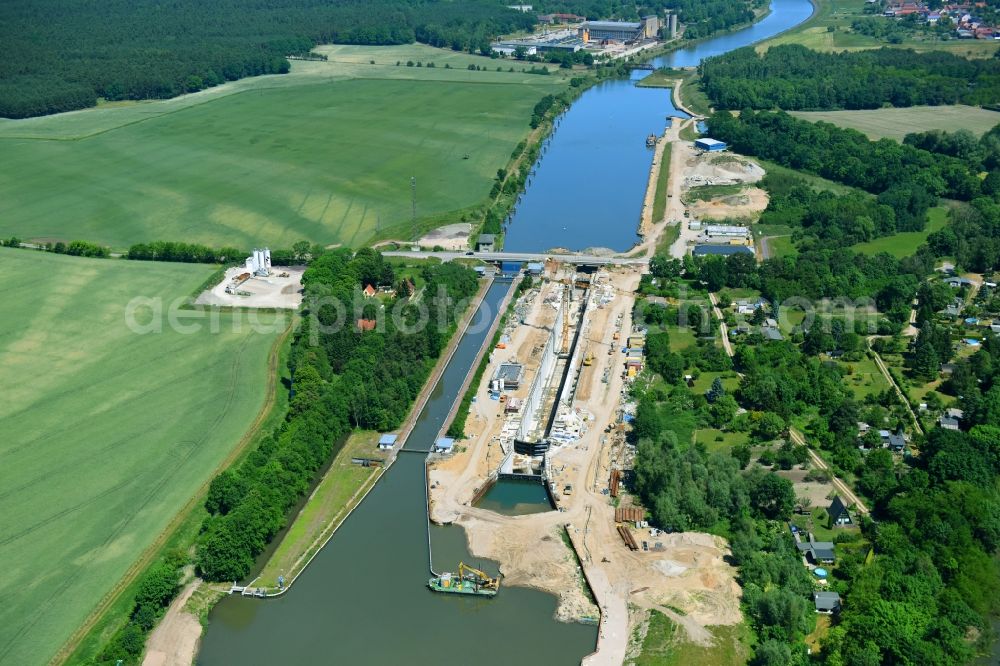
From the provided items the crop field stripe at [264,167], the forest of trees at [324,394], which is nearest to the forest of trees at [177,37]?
the crop field stripe at [264,167]

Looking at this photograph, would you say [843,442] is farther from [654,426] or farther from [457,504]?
[457,504]

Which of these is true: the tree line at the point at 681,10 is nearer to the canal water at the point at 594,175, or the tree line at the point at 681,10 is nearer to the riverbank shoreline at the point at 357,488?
the canal water at the point at 594,175

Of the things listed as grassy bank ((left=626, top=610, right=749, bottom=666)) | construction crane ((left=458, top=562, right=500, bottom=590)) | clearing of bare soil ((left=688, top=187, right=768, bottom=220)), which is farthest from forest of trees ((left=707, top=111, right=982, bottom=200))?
construction crane ((left=458, top=562, right=500, bottom=590))

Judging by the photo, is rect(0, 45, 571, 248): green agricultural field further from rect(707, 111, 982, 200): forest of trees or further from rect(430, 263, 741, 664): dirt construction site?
rect(430, 263, 741, 664): dirt construction site

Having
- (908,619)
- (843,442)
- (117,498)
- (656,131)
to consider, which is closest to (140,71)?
(656,131)

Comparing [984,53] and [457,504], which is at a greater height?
[984,53]
